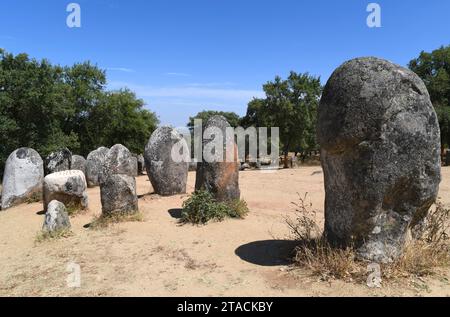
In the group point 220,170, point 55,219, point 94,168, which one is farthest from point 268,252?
point 94,168

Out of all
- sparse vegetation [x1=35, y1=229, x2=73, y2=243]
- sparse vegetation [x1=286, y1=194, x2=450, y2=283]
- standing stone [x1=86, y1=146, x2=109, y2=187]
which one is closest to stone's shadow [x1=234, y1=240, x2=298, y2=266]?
sparse vegetation [x1=286, y1=194, x2=450, y2=283]

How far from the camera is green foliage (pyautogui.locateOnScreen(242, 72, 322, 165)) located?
1086 inches

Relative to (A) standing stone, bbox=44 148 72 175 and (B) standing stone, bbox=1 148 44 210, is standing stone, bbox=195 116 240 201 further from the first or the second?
(A) standing stone, bbox=44 148 72 175

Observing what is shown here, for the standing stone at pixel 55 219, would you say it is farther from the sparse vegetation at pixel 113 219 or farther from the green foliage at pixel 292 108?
the green foliage at pixel 292 108

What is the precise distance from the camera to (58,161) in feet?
54.8

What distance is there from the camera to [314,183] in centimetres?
1545

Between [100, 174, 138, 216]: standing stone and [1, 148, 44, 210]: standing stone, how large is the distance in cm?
454

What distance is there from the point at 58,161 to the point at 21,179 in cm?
423

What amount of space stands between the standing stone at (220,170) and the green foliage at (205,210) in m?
0.36

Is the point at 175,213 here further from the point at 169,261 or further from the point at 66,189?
the point at 169,261
